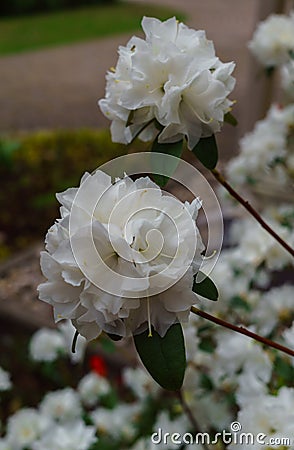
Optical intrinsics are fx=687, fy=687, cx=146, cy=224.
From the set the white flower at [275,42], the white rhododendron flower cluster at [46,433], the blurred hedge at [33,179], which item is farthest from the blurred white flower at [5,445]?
the blurred hedge at [33,179]

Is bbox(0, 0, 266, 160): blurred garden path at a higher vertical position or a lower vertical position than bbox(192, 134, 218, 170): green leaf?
lower

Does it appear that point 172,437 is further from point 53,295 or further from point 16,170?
point 16,170

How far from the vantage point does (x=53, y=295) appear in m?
0.53

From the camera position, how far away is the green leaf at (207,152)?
69cm

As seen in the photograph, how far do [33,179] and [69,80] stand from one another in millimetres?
3809

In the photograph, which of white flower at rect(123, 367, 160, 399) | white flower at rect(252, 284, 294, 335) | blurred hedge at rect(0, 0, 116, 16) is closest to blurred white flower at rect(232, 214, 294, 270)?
white flower at rect(252, 284, 294, 335)

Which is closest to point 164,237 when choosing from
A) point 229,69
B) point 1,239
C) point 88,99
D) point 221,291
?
point 229,69

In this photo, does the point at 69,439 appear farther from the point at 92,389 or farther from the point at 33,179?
the point at 33,179

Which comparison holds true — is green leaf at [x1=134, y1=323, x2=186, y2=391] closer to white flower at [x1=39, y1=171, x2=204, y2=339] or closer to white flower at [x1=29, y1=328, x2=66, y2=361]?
white flower at [x1=39, y1=171, x2=204, y2=339]

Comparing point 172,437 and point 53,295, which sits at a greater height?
point 53,295

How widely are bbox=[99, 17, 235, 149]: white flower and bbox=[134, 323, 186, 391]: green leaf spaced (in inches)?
8.9

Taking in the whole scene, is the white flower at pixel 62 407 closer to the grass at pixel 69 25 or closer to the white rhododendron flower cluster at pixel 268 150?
the white rhododendron flower cluster at pixel 268 150

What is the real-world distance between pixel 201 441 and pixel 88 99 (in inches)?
214

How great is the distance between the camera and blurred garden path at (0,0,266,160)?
5561mm
